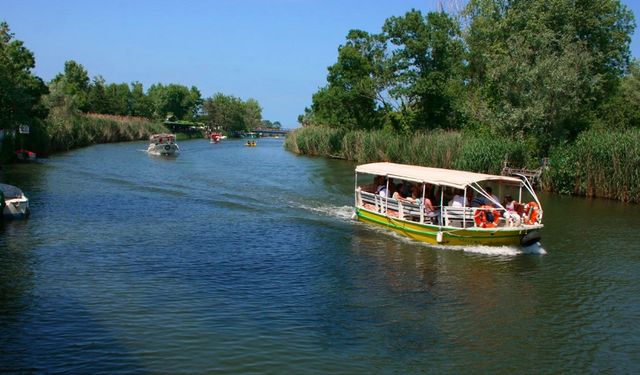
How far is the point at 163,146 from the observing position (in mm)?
67438

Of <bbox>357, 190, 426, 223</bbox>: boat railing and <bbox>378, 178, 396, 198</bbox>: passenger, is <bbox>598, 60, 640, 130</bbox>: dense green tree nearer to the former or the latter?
<bbox>378, 178, 396, 198</bbox>: passenger

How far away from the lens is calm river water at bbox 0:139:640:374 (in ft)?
41.4

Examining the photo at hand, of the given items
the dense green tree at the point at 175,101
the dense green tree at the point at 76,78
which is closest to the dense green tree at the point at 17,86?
the dense green tree at the point at 76,78

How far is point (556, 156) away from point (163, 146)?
1679 inches

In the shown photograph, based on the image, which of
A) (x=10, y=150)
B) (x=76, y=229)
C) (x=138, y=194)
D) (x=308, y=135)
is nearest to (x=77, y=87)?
(x=308, y=135)

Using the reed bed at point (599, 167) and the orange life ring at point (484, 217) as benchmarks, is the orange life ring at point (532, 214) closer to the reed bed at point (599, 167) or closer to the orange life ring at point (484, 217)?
the orange life ring at point (484, 217)

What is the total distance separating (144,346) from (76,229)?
12897 mm

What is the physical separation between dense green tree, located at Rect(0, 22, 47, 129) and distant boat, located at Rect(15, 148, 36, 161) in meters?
2.04

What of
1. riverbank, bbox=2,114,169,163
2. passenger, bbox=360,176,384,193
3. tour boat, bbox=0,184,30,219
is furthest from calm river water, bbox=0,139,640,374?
riverbank, bbox=2,114,169,163

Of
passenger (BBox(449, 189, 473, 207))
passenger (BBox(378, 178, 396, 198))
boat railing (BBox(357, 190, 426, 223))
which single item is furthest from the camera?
passenger (BBox(378, 178, 396, 198))

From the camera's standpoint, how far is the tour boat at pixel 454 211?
73.4 ft

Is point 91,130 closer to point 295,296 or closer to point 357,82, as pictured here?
point 357,82

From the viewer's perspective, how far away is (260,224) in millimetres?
27047

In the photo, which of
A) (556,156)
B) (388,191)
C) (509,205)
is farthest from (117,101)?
(509,205)
